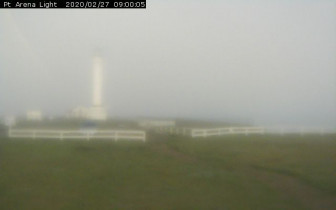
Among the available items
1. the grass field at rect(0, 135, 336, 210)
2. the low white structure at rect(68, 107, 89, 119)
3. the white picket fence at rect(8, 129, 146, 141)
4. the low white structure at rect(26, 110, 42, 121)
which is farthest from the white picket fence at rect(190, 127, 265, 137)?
the low white structure at rect(26, 110, 42, 121)

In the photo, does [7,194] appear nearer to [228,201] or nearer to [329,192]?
[228,201]

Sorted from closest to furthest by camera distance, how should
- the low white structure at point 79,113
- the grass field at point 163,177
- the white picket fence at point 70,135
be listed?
the grass field at point 163,177 → the white picket fence at point 70,135 → the low white structure at point 79,113

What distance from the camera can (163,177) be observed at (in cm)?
920

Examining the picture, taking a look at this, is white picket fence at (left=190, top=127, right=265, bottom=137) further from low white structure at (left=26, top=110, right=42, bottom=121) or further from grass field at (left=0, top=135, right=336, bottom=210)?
low white structure at (left=26, top=110, right=42, bottom=121)

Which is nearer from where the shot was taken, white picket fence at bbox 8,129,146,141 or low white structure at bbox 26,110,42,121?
white picket fence at bbox 8,129,146,141

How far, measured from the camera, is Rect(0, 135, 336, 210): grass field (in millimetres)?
6988

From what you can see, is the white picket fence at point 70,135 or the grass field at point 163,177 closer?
the grass field at point 163,177

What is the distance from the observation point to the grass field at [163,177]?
699 cm

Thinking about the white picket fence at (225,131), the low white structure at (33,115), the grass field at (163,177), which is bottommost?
the grass field at (163,177)

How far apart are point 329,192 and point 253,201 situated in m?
2.35

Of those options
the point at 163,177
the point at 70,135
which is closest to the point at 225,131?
Answer: the point at 70,135

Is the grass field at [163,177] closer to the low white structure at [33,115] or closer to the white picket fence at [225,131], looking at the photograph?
the white picket fence at [225,131]

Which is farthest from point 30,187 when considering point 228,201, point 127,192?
point 228,201

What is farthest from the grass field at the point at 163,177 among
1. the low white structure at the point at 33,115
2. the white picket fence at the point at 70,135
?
the low white structure at the point at 33,115
